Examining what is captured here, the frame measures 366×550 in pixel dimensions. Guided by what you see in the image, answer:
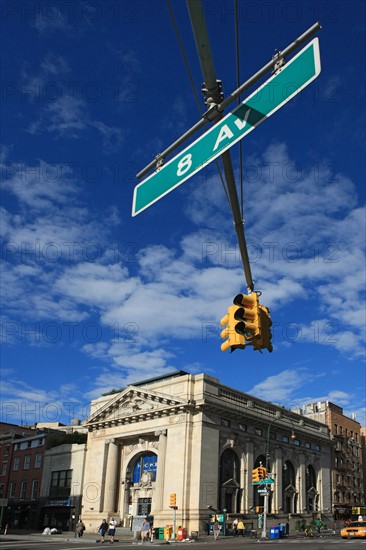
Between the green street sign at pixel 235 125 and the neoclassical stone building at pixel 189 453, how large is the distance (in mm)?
41697

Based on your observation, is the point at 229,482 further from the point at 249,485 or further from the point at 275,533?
A: the point at 275,533

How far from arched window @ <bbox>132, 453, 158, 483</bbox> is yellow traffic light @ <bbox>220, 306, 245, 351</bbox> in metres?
50.7

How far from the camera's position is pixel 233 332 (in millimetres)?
7004

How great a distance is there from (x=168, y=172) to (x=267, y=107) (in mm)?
1722

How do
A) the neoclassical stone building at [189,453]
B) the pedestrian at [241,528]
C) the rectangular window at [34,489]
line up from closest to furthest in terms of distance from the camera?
the pedestrian at [241,528] < the neoclassical stone building at [189,453] < the rectangular window at [34,489]

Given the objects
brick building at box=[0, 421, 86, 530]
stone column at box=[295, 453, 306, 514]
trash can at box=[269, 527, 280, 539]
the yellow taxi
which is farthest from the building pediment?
stone column at box=[295, 453, 306, 514]

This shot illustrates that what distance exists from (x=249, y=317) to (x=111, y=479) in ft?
178

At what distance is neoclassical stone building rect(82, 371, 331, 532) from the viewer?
48.3 meters

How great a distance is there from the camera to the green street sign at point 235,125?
531 centimetres

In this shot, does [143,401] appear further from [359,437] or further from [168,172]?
[168,172]

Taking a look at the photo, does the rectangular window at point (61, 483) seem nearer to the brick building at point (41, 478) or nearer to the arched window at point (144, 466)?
the brick building at point (41, 478)

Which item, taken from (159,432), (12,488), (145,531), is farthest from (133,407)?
(12,488)

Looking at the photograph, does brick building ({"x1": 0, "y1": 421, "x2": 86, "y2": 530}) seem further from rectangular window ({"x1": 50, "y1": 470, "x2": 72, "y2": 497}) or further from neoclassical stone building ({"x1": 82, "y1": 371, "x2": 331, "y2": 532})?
neoclassical stone building ({"x1": 82, "y1": 371, "x2": 331, "y2": 532})

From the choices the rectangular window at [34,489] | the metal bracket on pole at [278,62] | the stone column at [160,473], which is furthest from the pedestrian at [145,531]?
the metal bracket on pole at [278,62]
